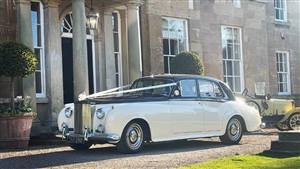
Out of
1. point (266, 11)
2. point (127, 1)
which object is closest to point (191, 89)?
point (127, 1)

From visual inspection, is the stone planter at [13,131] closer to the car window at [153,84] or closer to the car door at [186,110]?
the car window at [153,84]

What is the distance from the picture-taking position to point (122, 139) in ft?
34.2

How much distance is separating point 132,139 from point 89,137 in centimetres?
88

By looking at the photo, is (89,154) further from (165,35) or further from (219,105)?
(165,35)

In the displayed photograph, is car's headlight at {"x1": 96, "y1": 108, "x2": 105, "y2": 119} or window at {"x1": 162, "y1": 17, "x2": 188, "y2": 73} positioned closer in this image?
car's headlight at {"x1": 96, "y1": 108, "x2": 105, "y2": 119}

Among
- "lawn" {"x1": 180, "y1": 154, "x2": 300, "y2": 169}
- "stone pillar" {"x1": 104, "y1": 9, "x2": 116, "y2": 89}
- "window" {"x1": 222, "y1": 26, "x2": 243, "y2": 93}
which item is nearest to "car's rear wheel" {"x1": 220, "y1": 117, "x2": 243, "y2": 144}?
"lawn" {"x1": 180, "y1": 154, "x2": 300, "y2": 169}

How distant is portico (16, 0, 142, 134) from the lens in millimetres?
14234

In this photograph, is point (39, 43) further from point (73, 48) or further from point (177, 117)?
point (177, 117)

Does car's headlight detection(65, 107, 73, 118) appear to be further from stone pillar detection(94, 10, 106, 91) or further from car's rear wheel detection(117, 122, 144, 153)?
stone pillar detection(94, 10, 106, 91)

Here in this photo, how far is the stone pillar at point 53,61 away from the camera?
1525 cm

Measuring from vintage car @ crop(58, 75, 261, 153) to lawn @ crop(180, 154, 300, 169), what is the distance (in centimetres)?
197

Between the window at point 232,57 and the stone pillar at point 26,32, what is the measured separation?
9551 mm

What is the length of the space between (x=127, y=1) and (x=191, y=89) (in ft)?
17.2

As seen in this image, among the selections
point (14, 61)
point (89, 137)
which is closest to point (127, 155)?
Result: point (89, 137)
